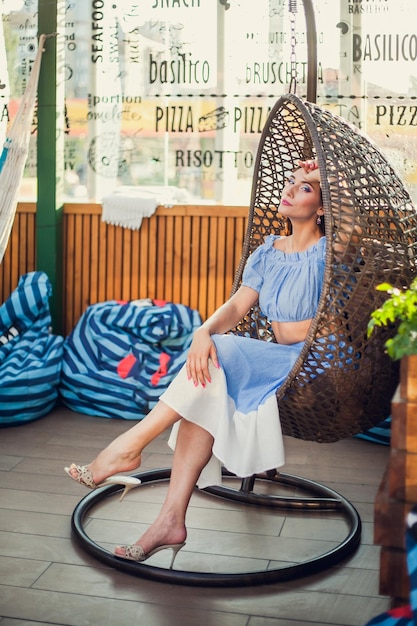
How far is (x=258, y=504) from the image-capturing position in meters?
3.06

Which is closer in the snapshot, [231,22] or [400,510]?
[400,510]

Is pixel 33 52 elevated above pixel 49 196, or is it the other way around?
pixel 33 52

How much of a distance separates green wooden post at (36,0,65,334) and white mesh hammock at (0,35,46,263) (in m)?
0.33

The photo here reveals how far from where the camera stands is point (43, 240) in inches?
184

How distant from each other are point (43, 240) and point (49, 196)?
8.9 inches

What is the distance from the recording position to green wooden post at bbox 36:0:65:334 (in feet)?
15.0

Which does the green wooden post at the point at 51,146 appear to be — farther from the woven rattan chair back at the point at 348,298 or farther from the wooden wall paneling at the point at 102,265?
the woven rattan chair back at the point at 348,298

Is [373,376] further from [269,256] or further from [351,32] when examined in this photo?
[351,32]

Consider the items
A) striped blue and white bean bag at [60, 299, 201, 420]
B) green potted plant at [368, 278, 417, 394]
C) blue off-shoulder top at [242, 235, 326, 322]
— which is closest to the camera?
green potted plant at [368, 278, 417, 394]

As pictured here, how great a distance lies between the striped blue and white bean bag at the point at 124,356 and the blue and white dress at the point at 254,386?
1.47m

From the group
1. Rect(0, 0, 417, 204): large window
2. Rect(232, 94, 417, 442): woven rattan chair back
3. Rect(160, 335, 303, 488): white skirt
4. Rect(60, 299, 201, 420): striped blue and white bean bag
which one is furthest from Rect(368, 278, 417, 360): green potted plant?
Rect(0, 0, 417, 204): large window

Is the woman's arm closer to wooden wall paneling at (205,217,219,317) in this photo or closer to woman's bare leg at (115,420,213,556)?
woman's bare leg at (115,420,213,556)

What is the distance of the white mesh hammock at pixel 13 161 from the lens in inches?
159

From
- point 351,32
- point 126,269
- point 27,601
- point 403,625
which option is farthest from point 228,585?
point 351,32
